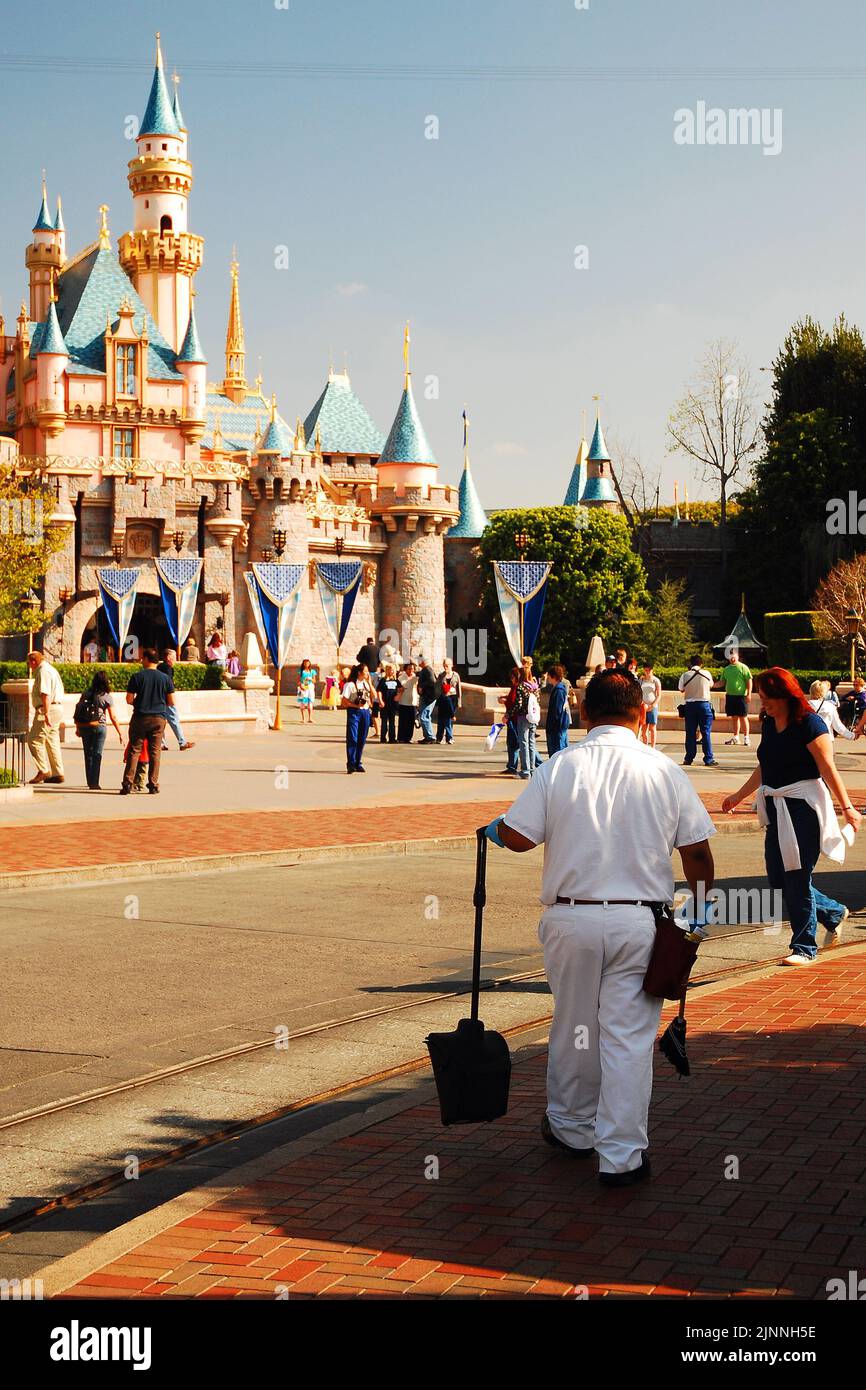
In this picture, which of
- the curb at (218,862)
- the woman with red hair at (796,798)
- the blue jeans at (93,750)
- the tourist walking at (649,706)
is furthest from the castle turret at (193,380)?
the woman with red hair at (796,798)

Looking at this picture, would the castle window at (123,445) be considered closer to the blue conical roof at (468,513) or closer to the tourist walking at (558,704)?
the blue conical roof at (468,513)

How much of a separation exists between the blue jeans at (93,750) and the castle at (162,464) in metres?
34.6

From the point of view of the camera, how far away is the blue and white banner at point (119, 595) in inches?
1780

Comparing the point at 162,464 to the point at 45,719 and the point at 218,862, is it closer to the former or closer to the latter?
the point at 45,719

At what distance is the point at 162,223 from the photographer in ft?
215

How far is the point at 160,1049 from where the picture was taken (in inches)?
276

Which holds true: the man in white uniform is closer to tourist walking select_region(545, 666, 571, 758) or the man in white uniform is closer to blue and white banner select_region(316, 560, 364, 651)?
tourist walking select_region(545, 666, 571, 758)

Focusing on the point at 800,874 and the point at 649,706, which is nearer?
the point at 800,874

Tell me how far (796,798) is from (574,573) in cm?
5449

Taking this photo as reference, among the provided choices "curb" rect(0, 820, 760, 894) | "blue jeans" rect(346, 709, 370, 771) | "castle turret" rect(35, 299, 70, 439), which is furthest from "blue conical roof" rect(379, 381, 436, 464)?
"curb" rect(0, 820, 760, 894)

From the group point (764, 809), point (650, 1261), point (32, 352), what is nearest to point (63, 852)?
point (764, 809)

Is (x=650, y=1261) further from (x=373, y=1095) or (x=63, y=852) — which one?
(x=63, y=852)

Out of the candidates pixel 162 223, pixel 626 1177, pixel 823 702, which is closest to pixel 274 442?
pixel 162 223
